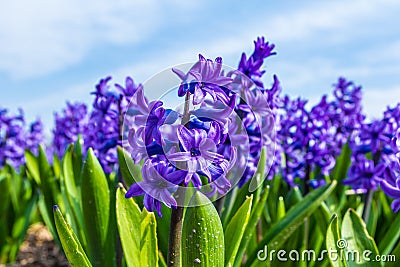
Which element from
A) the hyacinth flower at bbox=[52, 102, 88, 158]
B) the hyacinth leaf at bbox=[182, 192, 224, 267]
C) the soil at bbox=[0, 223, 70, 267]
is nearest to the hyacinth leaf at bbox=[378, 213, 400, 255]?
the hyacinth leaf at bbox=[182, 192, 224, 267]

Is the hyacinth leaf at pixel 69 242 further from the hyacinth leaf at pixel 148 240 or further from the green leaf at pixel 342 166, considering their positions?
the green leaf at pixel 342 166

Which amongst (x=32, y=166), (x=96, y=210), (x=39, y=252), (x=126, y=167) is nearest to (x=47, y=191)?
(x=32, y=166)

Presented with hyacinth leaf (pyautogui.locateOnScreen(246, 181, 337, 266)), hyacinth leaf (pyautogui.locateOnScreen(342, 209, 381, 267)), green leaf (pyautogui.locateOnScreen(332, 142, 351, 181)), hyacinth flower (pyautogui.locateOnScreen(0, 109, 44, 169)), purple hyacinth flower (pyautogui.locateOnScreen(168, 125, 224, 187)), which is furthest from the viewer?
hyacinth flower (pyautogui.locateOnScreen(0, 109, 44, 169))

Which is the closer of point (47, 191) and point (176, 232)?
point (176, 232)

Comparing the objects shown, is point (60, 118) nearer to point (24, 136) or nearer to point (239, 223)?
point (24, 136)

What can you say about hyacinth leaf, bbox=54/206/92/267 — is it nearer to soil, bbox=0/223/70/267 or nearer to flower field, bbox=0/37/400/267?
flower field, bbox=0/37/400/267

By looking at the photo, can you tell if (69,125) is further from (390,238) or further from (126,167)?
(390,238)
